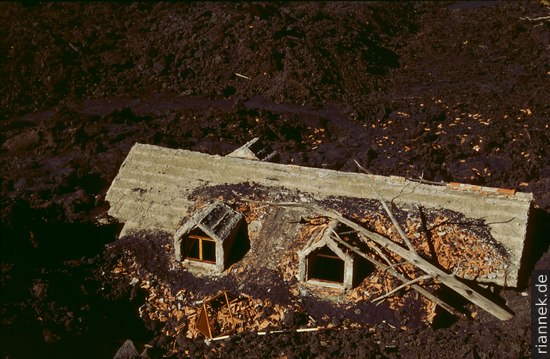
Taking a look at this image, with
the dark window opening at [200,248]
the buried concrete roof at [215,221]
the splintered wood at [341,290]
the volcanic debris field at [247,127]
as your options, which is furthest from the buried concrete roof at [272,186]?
the buried concrete roof at [215,221]

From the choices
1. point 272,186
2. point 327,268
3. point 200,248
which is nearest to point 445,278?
point 327,268

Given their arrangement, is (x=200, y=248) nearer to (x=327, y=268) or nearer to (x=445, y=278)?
(x=327, y=268)

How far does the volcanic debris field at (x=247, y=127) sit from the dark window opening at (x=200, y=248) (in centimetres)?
57

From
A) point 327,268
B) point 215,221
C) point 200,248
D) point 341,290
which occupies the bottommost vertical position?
point 327,268

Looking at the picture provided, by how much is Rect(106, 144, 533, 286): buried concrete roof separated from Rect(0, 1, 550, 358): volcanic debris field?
54 centimetres

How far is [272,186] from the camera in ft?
46.6

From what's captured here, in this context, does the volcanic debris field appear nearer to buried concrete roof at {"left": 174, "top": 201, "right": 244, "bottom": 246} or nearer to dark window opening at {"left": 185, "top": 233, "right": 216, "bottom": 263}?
dark window opening at {"left": 185, "top": 233, "right": 216, "bottom": 263}

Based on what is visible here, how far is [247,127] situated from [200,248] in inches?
329

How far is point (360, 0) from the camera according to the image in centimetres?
3225

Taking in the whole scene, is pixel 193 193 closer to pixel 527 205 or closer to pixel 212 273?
pixel 212 273

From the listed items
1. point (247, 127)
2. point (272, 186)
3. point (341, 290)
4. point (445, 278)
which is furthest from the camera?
point (247, 127)

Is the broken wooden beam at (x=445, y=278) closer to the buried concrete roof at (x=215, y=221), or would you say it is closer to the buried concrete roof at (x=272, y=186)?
the buried concrete roof at (x=272, y=186)

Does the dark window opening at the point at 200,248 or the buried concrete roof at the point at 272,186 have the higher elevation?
the buried concrete roof at the point at 272,186

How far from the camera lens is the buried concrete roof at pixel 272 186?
1266 centimetres
